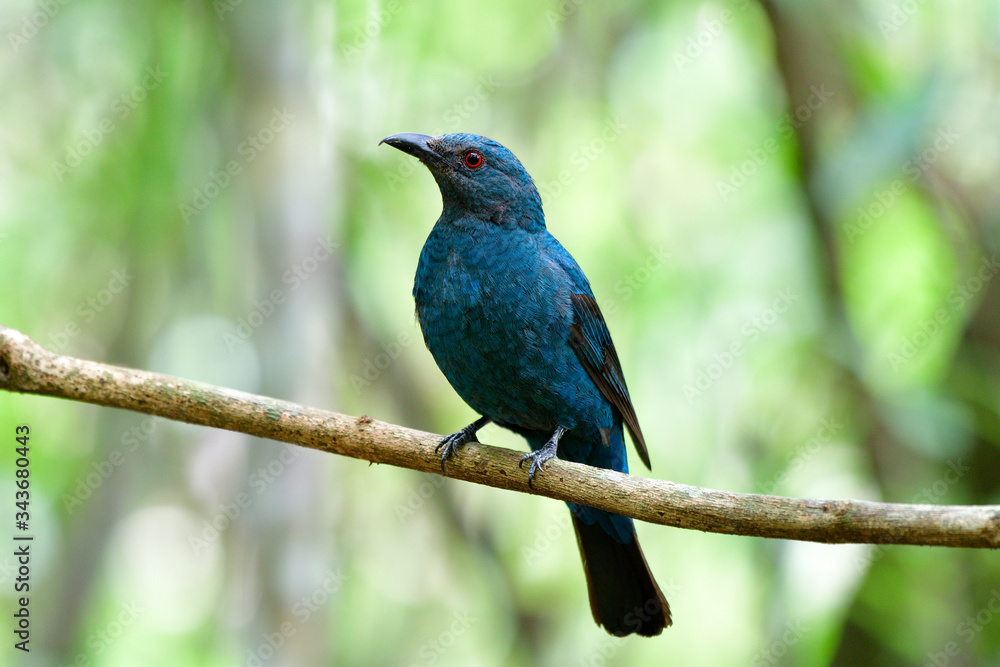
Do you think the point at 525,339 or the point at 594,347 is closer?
the point at 525,339

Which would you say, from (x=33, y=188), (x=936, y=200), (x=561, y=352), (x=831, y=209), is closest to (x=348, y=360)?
(x=33, y=188)

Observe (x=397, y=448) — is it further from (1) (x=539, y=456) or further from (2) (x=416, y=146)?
(2) (x=416, y=146)

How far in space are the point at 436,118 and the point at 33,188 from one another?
10.5ft

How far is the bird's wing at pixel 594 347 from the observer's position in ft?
15.2

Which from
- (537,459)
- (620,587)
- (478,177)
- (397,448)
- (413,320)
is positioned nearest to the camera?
(397,448)

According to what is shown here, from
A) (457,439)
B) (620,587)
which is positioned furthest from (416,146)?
(620,587)

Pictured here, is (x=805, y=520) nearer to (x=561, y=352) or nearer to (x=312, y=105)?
(x=561, y=352)

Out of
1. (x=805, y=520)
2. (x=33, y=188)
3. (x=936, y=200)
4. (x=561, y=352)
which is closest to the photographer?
(x=805, y=520)

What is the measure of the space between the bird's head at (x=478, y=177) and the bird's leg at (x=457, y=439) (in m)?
1.08

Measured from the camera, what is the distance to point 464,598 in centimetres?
772

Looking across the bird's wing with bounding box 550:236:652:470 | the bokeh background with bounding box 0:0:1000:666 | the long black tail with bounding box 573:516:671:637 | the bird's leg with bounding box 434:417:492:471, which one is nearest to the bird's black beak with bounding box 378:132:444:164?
the bird's wing with bounding box 550:236:652:470

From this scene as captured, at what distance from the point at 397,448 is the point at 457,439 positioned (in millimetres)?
→ 531

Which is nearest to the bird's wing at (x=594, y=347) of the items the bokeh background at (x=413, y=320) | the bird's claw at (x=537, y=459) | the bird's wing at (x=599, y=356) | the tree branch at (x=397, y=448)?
the bird's wing at (x=599, y=356)

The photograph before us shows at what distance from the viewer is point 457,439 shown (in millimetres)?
4207
